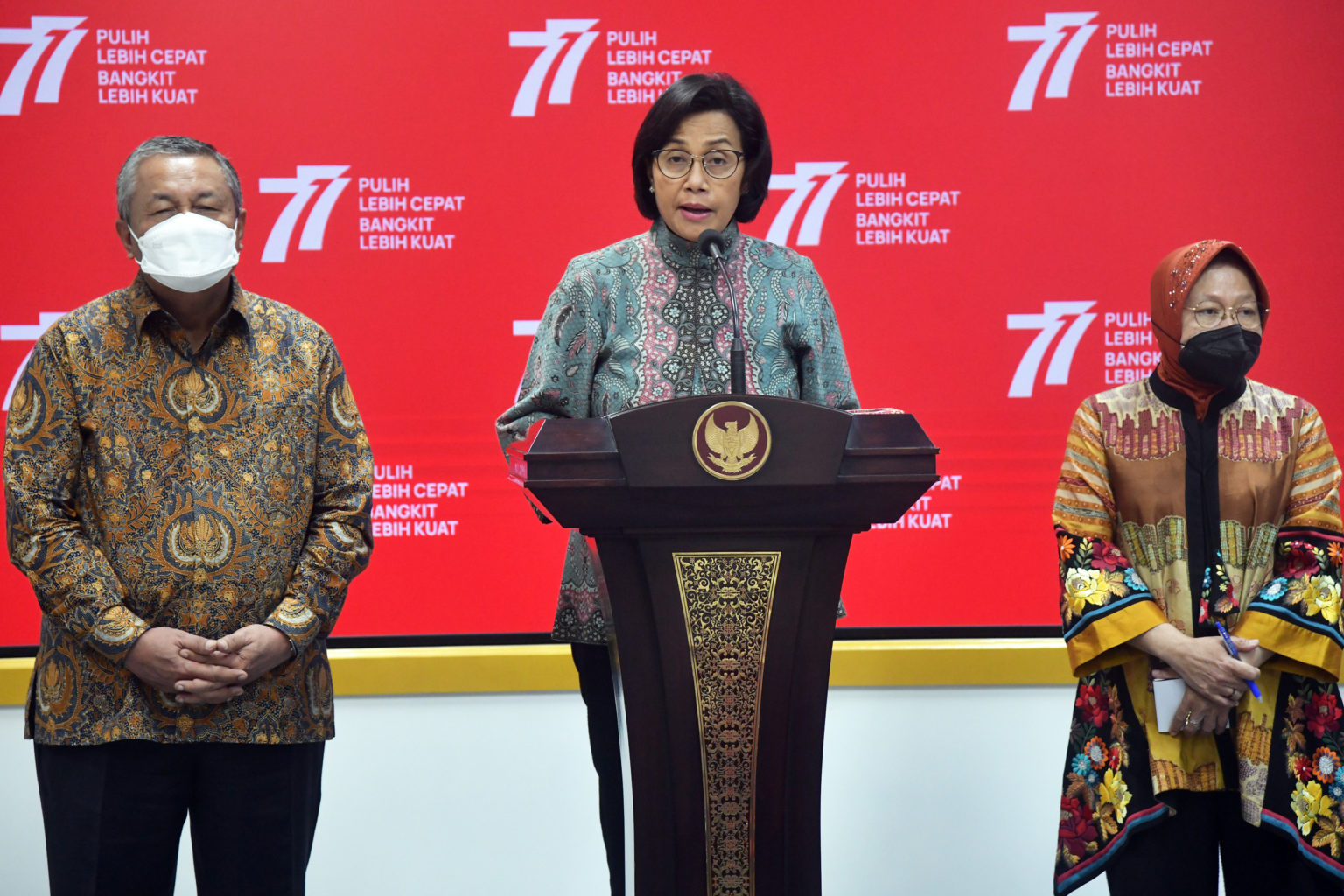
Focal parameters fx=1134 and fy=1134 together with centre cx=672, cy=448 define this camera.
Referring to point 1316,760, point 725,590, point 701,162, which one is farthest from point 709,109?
point 1316,760

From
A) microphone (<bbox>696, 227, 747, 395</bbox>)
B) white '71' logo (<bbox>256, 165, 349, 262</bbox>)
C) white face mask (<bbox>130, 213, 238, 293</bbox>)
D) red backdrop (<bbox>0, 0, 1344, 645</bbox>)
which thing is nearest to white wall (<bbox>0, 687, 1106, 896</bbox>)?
red backdrop (<bbox>0, 0, 1344, 645</bbox>)

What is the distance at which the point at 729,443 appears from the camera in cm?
124

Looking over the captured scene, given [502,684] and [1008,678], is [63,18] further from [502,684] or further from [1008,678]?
[1008,678]

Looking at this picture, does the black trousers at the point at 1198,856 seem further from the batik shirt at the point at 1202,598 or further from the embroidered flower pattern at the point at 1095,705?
the embroidered flower pattern at the point at 1095,705

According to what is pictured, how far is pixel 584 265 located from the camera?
1.74 meters

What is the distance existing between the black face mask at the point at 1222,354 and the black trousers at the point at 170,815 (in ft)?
4.88

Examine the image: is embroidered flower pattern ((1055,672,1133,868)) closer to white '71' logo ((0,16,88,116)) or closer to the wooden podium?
the wooden podium

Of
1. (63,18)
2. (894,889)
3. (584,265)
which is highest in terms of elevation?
(63,18)

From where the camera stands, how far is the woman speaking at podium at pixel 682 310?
65.1 inches

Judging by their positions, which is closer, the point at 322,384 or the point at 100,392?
the point at 100,392

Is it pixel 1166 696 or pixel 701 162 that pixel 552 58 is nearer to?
pixel 701 162

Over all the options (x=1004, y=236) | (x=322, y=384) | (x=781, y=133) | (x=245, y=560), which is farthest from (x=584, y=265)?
(x=1004, y=236)

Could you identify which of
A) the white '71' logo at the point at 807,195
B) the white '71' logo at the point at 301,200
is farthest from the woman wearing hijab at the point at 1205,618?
the white '71' logo at the point at 301,200

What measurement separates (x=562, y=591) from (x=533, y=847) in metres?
1.17
